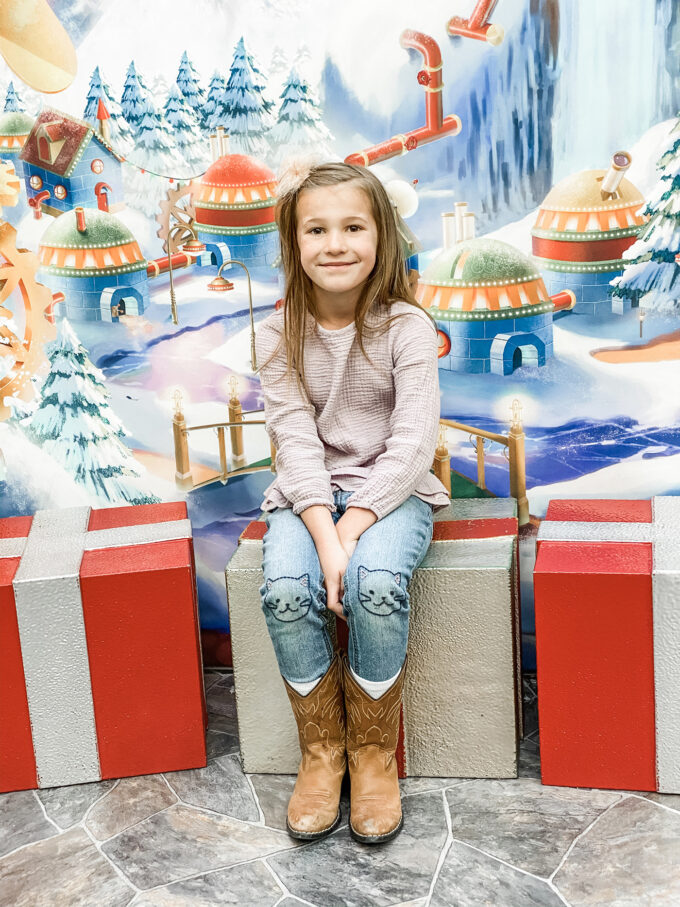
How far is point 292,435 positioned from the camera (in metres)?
1.95

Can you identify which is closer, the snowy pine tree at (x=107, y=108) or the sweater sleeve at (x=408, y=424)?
the sweater sleeve at (x=408, y=424)

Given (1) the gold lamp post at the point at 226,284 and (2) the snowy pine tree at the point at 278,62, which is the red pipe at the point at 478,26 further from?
(1) the gold lamp post at the point at 226,284

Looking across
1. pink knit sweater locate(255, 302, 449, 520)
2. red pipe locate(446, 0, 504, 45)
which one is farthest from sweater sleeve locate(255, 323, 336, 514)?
red pipe locate(446, 0, 504, 45)

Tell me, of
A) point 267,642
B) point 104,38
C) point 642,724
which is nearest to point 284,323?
point 267,642

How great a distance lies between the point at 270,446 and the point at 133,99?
830 millimetres

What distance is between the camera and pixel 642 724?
1825mm

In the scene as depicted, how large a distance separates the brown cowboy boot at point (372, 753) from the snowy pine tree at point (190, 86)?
1258 millimetres

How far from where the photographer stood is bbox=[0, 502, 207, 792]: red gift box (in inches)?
76.5

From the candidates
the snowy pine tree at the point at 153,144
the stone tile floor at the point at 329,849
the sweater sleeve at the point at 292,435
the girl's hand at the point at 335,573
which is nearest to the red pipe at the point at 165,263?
the snowy pine tree at the point at 153,144

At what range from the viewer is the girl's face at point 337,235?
1.88 metres

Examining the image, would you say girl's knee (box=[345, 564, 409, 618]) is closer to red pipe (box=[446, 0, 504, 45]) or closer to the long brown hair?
the long brown hair

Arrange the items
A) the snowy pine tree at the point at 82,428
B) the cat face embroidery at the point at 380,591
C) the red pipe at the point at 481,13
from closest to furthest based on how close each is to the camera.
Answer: the cat face embroidery at the point at 380,591
the red pipe at the point at 481,13
the snowy pine tree at the point at 82,428

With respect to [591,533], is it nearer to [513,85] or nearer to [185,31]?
[513,85]

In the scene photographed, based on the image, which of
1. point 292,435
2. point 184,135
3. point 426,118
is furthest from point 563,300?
point 184,135
